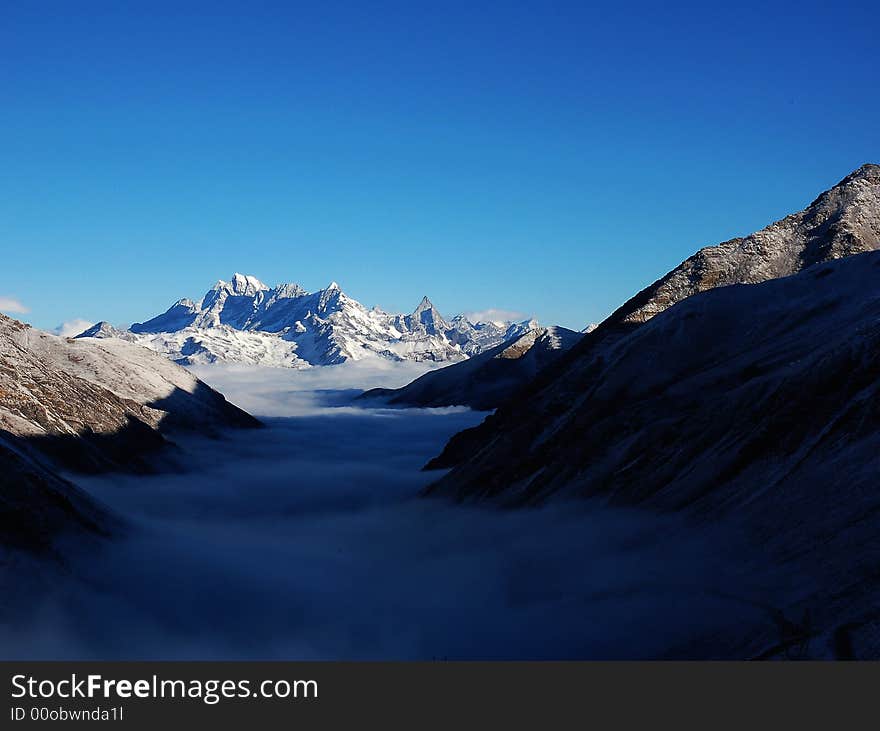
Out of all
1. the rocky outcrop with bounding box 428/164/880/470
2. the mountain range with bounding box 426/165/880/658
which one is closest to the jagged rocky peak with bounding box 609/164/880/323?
the rocky outcrop with bounding box 428/164/880/470

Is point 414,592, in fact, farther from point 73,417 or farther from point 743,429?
point 73,417

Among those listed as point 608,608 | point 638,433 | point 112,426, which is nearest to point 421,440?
point 112,426

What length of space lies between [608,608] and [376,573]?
1763 cm

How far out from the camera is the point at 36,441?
65.8 meters

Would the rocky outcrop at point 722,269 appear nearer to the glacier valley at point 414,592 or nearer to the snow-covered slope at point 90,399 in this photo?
the glacier valley at point 414,592

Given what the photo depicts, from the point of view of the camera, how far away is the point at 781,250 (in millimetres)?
89812

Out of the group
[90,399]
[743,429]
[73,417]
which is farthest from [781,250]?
[90,399]

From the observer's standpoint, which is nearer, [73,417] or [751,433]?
[751,433]

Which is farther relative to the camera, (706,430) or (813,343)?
(813,343)

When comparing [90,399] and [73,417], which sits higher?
[90,399]

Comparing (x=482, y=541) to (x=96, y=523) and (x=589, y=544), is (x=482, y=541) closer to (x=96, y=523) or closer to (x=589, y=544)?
(x=589, y=544)

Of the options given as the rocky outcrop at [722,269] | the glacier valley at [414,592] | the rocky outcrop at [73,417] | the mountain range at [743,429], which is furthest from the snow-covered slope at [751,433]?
the rocky outcrop at [73,417]

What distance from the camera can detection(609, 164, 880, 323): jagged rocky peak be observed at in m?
82.0

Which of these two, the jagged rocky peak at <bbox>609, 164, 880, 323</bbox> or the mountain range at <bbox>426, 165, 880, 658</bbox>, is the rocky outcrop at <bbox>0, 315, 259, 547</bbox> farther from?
the jagged rocky peak at <bbox>609, 164, 880, 323</bbox>
